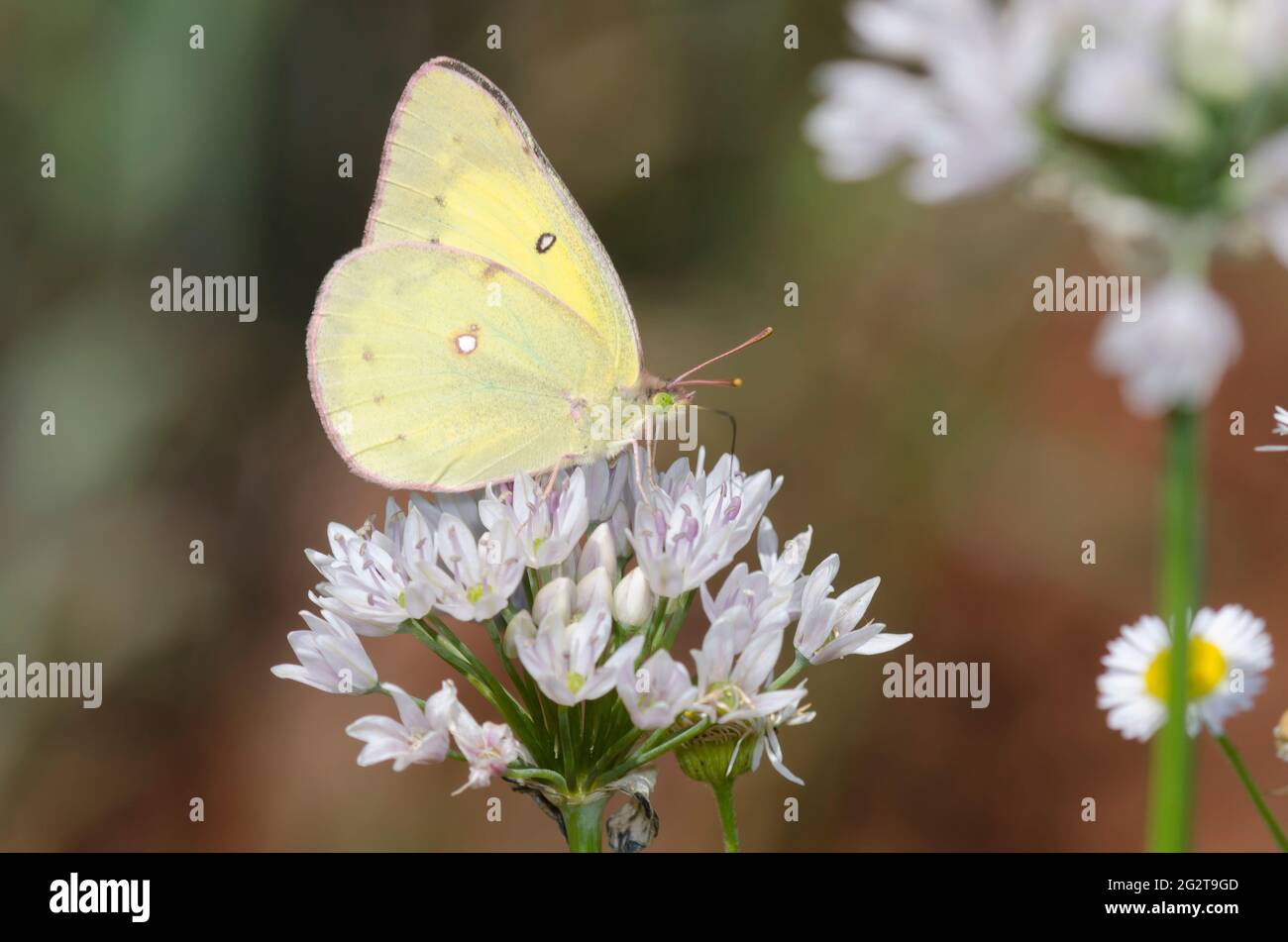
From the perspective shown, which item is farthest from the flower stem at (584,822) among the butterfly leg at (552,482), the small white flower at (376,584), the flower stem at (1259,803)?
the flower stem at (1259,803)

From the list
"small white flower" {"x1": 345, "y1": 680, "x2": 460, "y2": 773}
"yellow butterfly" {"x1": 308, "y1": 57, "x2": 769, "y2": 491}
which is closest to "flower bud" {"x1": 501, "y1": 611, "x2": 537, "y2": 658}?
"small white flower" {"x1": 345, "y1": 680, "x2": 460, "y2": 773}

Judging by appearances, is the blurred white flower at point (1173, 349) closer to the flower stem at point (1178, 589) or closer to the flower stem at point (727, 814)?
the flower stem at point (1178, 589)

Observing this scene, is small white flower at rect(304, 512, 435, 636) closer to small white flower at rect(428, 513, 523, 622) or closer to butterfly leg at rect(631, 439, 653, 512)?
small white flower at rect(428, 513, 523, 622)

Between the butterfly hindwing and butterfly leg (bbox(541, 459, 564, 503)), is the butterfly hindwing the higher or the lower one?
the higher one

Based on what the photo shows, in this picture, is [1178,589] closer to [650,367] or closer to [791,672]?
[791,672]
